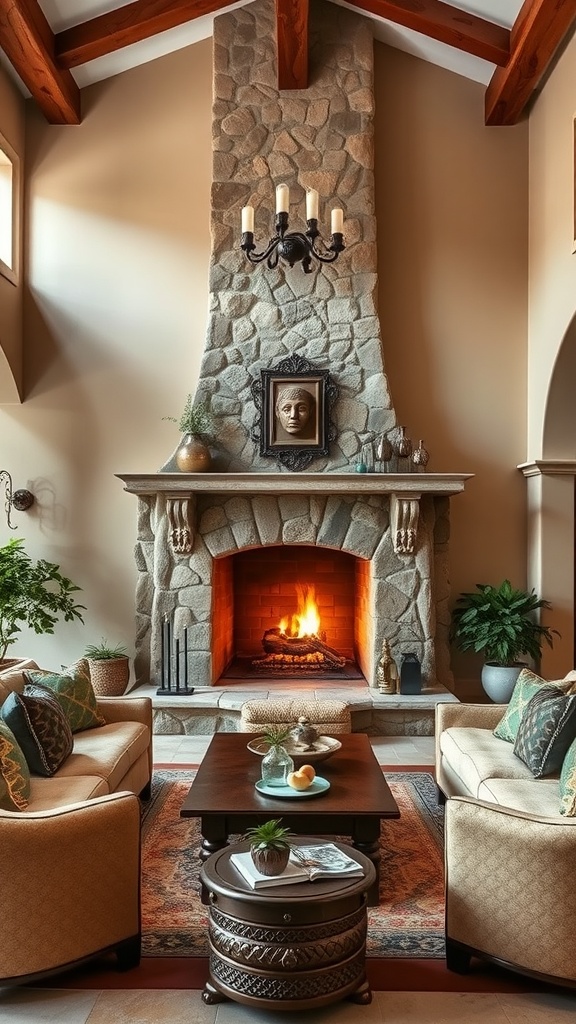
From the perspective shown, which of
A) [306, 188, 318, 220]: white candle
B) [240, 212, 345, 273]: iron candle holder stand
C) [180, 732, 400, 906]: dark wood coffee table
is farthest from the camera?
→ [240, 212, 345, 273]: iron candle holder stand

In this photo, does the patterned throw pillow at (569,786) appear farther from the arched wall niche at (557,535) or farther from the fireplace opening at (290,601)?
the fireplace opening at (290,601)

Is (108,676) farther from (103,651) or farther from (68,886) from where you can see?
(68,886)

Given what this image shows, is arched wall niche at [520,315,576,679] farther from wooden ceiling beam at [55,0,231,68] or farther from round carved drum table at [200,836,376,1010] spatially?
round carved drum table at [200,836,376,1010]

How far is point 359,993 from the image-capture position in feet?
7.91

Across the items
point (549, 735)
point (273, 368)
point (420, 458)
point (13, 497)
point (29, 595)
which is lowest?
point (549, 735)


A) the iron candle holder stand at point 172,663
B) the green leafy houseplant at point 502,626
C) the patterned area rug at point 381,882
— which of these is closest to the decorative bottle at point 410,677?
the green leafy houseplant at point 502,626

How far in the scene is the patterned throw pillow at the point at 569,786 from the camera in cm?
278

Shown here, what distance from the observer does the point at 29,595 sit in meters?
5.64

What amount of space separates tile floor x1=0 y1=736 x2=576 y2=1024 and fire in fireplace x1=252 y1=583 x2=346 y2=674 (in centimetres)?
382

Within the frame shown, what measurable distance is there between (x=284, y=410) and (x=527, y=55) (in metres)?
2.88

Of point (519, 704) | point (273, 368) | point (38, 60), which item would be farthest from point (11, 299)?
point (519, 704)

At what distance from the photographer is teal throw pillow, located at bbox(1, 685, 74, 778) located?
3273 mm

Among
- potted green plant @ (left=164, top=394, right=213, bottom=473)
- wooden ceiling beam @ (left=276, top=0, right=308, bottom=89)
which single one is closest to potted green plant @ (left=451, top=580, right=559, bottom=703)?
potted green plant @ (left=164, top=394, right=213, bottom=473)

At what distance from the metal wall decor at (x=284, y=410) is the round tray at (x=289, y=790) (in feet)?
10.3
